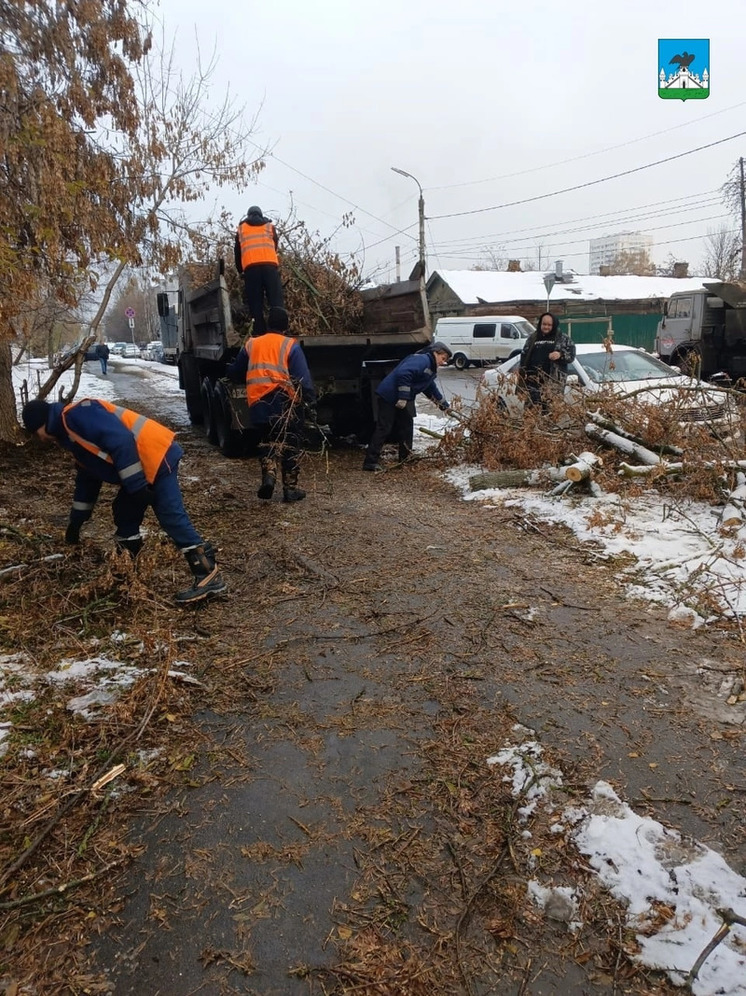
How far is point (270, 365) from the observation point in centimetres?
606

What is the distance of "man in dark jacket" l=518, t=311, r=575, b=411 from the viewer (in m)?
7.78


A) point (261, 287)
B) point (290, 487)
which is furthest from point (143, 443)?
point (261, 287)

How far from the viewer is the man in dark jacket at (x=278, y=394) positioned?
6.05 m

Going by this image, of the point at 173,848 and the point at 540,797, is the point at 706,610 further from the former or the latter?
the point at 173,848

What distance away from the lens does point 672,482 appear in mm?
5785

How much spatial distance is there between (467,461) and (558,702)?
5.10 m

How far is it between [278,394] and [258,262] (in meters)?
2.03

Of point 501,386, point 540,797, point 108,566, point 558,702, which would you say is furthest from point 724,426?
point 108,566

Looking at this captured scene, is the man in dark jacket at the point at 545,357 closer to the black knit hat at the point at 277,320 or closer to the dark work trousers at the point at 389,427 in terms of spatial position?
the dark work trousers at the point at 389,427

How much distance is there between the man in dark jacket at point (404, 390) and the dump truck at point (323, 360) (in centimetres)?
23

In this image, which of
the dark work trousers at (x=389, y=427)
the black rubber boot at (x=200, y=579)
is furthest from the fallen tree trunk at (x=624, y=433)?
the black rubber boot at (x=200, y=579)

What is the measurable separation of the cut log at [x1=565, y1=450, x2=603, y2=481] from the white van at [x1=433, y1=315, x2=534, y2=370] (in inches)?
801

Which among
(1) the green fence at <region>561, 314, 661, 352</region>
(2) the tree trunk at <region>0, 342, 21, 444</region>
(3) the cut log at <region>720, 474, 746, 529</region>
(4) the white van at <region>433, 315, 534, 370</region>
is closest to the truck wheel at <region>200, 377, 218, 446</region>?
(2) the tree trunk at <region>0, 342, 21, 444</region>

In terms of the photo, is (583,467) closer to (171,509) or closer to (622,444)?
(622,444)
